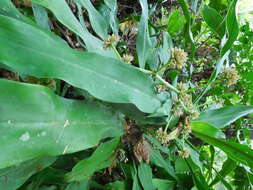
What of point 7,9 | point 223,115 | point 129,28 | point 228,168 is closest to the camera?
point 7,9

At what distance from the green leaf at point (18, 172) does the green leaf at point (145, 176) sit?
23 cm

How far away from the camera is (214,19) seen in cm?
65

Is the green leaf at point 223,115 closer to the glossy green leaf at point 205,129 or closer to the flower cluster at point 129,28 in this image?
the glossy green leaf at point 205,129

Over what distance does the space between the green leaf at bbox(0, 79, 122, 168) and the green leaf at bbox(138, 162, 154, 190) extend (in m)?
0.24

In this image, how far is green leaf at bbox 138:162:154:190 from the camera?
0.65 m

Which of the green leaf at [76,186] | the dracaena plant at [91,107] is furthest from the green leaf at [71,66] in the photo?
the green leaf at [76,186]

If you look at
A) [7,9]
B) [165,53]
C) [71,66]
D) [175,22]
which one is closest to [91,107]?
[71,66]

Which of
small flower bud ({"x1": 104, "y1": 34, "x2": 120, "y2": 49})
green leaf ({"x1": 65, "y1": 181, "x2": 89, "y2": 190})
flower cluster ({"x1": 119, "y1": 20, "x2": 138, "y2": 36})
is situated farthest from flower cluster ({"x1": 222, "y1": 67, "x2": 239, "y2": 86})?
flower cluster ({"x1": 119, "y1": 20, "x2": 138, "y2": 36})

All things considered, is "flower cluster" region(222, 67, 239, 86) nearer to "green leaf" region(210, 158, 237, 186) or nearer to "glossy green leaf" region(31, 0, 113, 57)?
"glossy green leaf" region(31, 0, 113, 57)

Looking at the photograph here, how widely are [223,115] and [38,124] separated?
1.53 feet

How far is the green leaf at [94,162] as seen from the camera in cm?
52

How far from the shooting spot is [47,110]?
1.21 feet

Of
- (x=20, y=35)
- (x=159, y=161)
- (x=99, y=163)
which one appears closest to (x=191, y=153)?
(x=159, y=161)

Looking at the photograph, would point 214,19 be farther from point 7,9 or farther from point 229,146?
point 7,9
